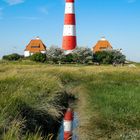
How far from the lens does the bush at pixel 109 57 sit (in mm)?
82688

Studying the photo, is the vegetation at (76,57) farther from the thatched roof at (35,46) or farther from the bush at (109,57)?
the thatched roof at (35,46)

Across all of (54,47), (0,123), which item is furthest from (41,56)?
(0,123)

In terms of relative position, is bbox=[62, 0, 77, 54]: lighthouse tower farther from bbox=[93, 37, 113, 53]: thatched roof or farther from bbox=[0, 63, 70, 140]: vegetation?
bbox=[0, 63, 70, 140]: vegetation

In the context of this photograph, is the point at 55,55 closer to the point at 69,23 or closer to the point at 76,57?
the point at 76,57

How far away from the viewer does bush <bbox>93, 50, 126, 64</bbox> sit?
82688 millimetres

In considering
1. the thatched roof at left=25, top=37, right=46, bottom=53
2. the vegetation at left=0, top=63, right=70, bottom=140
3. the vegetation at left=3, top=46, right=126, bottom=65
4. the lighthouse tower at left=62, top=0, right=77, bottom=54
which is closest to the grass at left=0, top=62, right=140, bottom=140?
the vegetation at left=0, top=63, right=70, bottom=140

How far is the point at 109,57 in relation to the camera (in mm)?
83875

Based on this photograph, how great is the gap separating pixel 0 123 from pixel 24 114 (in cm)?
257

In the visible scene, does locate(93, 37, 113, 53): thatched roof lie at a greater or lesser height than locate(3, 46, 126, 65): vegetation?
greater

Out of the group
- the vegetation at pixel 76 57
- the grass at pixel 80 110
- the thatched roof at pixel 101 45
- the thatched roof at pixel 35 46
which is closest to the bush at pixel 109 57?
the vegetation at pixel 76 57

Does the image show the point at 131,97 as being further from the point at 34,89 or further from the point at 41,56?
the point at 41,56

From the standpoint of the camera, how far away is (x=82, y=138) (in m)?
12.7

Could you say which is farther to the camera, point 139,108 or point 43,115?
point 139,108

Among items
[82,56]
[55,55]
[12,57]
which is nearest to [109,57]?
[82,56]
